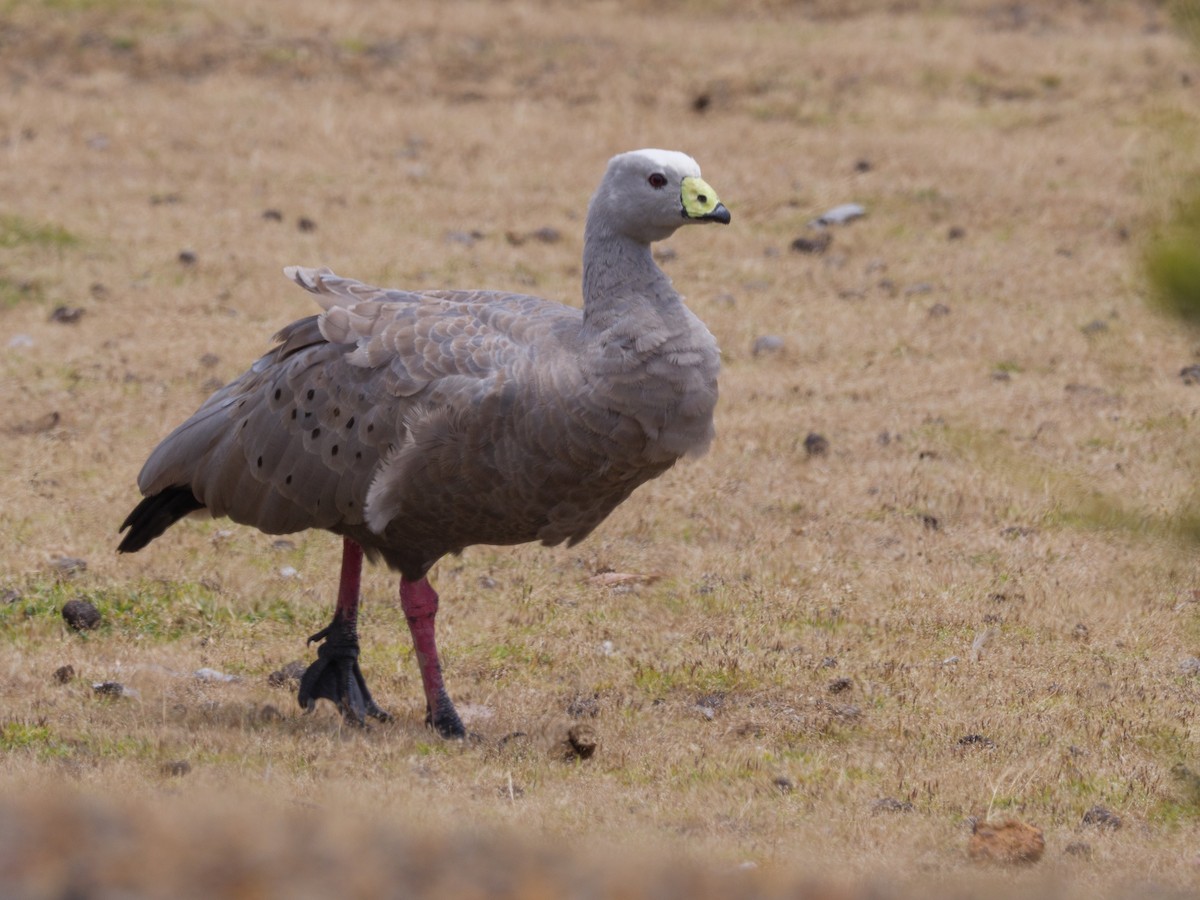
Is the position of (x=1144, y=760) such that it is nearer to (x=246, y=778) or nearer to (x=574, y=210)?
(x=246, y=778)

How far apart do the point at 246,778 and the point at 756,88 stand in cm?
1871

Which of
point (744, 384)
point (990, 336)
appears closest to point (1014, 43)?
point (990, 336)

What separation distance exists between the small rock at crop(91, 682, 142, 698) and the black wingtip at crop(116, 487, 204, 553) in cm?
86

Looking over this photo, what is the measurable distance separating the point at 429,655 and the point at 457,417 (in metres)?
1.28

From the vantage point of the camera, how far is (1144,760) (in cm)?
776

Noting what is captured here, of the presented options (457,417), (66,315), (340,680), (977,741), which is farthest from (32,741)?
(66,315)

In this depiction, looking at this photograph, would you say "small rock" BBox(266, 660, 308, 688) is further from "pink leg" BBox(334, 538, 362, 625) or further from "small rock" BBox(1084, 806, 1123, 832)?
"small rock" BBox(1084, 806, 1123, 832)

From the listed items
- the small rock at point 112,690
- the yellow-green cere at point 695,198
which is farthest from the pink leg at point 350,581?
the yellow-green cere at point 695,198

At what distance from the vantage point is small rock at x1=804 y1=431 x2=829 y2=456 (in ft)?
40.6

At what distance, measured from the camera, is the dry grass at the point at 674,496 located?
6.53m

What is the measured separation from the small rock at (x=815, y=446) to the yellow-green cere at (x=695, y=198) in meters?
4.71

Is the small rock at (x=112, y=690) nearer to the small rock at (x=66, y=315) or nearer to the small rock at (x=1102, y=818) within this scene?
the small rock at (x=1102, y=818)

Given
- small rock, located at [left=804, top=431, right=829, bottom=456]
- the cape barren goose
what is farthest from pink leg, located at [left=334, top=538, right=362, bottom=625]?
small rock, located at [left=804, top=431, right=829, bottom=456]

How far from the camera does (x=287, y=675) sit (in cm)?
885
